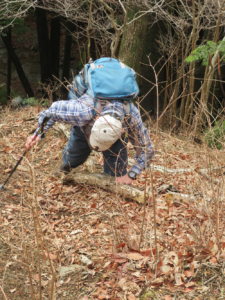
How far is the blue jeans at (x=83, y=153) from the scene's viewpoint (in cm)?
382

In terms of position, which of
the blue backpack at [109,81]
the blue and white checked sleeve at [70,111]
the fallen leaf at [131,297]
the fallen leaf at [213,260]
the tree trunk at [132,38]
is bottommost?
the fallen leaf at [131,297]

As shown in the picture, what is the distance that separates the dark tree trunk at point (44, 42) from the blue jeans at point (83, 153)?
8.91m

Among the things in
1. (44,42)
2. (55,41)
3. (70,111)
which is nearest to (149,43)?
(44,42)

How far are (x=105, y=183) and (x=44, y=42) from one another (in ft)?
35.2

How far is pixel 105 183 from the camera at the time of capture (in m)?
3.93

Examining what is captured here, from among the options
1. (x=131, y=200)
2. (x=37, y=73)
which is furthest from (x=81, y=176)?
(x=37, y=73)

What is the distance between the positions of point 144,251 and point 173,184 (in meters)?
1.86

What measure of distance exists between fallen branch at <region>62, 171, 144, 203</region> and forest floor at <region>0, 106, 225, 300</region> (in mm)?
111

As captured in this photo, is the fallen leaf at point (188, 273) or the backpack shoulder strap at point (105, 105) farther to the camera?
the backpack shoulder strap at point (105, 105)

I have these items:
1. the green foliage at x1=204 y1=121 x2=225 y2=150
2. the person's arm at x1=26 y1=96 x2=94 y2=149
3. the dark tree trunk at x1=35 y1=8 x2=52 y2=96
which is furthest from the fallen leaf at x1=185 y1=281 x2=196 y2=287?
the dark tree trunk at x1=35 y1=8 x2=52 y2=96

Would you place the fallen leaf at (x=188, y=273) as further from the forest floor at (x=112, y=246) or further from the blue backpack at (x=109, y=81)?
the blue backpack at (x=109, y=81)

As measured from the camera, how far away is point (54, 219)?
3748 mm

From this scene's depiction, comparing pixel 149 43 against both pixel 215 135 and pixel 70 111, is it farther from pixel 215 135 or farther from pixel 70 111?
pixel 70 111

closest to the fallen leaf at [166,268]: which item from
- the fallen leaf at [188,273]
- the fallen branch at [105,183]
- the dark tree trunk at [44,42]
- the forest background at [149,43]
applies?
the fallen leaf at [188,273]
